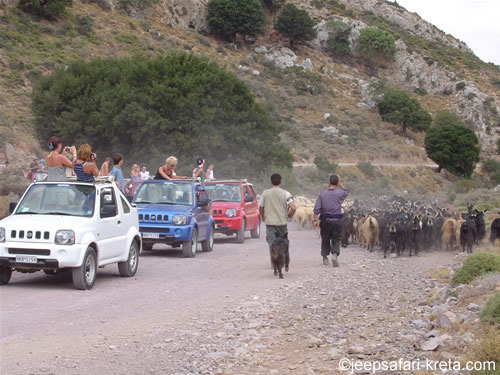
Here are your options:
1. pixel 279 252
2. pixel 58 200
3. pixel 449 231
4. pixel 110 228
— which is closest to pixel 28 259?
pixel 58 200

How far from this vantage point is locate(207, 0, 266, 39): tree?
318 feet

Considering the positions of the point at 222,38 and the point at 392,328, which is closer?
the point at 392,328


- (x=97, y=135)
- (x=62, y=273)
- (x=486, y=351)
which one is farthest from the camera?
(x=97, y=135)

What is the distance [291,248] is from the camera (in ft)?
66.8

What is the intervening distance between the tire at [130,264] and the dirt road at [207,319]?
7.7 inches

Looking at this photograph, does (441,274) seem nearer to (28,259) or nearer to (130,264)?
(130,264)

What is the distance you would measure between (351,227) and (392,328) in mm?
12697

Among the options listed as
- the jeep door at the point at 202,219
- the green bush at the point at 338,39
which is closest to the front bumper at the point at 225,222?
the jeep door at the point at 202,219

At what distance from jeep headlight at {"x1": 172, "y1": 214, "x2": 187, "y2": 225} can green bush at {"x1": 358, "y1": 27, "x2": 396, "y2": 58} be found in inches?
3618

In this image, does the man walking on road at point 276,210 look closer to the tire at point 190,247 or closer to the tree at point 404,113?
the tire at point 190,247

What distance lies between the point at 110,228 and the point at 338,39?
97.0m

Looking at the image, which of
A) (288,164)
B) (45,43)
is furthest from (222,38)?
(288,164)

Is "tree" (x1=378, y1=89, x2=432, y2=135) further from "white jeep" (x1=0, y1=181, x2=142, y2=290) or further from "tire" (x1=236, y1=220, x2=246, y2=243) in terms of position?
"white jeep" (x1=0, y1=181, x2=142, y2=290)

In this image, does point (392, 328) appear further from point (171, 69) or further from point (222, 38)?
point (222, 38)
